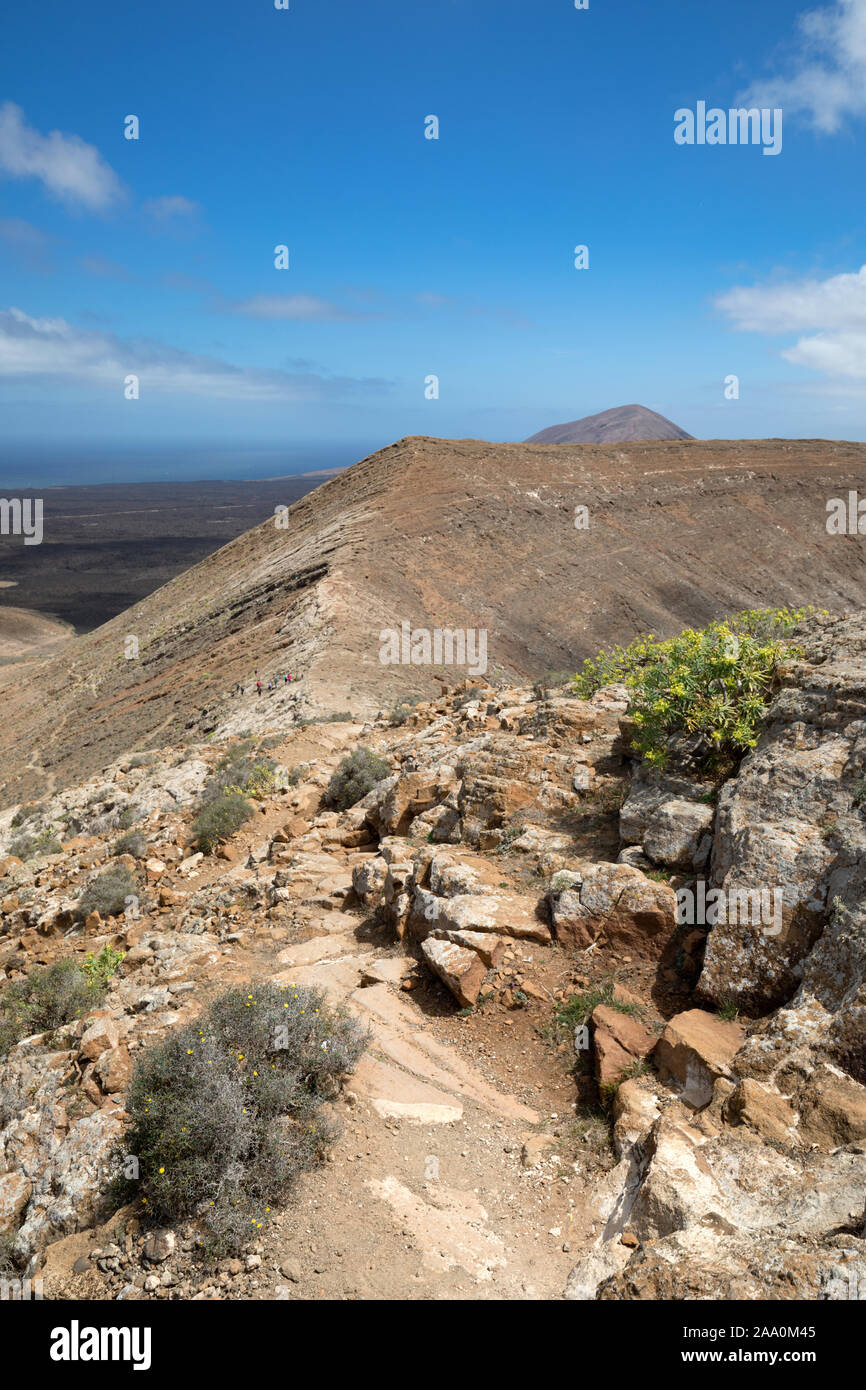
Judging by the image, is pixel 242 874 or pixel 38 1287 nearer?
pixel 38 1287

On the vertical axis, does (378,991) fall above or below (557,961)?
below

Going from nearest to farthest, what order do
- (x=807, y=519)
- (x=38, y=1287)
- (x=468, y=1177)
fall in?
(x=38, y=1287) → (x=468, y=1177) → (x=807, y=519)

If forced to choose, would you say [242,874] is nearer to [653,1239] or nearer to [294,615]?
[653,1239]

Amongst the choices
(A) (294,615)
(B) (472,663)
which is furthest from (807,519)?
(A) (294,615)

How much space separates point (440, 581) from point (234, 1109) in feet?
72.7

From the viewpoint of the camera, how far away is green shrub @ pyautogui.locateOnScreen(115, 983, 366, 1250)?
3.47m

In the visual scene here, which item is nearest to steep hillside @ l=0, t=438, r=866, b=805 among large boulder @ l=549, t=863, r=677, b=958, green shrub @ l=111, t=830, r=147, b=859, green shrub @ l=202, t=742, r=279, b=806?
green shrub @ l=202, t=742, r=279, b=806

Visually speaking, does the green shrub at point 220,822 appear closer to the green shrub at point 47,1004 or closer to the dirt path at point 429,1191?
the green shrub at point 47,1004

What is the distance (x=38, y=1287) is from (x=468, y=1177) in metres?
1.97

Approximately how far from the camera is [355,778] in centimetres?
895

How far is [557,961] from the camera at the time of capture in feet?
15.8

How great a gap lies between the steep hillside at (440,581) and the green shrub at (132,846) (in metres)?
5.54
